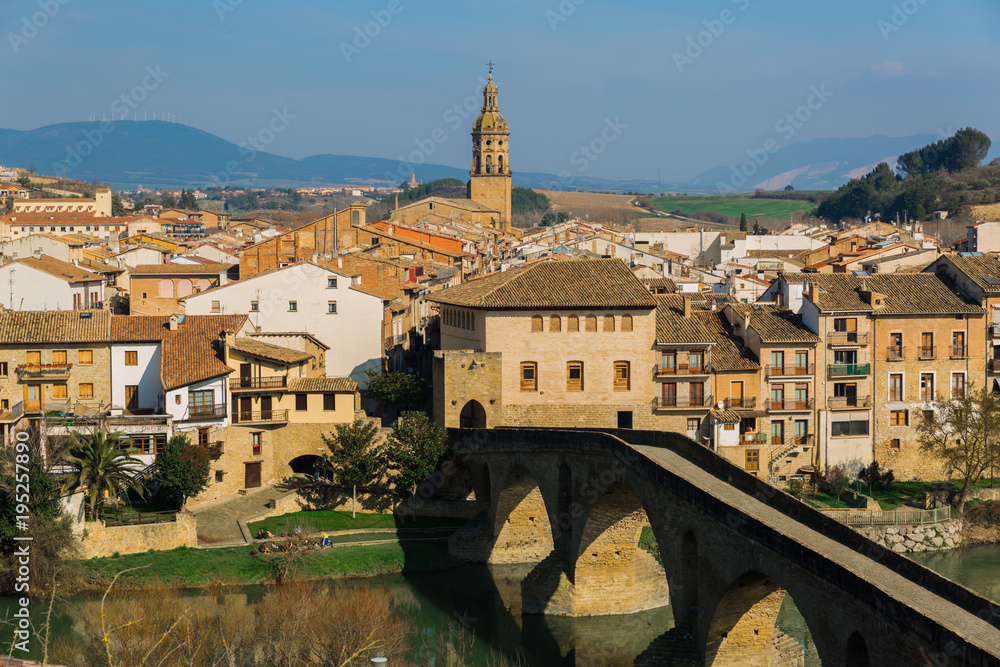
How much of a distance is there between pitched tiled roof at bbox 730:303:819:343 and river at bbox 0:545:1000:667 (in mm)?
9561

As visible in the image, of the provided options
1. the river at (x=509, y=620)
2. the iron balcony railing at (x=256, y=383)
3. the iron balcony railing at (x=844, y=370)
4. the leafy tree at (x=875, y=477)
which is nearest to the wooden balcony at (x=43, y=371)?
the iron balcony railing at (x=256, y=383)

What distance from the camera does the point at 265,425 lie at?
41.0 metres

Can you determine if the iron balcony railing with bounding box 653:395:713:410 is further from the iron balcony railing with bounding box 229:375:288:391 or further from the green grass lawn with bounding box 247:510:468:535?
the iron balcony railing with bounding box 229:375:288:391

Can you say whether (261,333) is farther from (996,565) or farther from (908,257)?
(908,257)

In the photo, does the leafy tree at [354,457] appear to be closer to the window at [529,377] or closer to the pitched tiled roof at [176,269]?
the window at [529,377]

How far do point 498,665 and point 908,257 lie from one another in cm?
3612

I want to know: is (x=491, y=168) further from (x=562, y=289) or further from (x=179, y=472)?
(x=179, y=472)

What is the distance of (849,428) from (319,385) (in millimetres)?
18971

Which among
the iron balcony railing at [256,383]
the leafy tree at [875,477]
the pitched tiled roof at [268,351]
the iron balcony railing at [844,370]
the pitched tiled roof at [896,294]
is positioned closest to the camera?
the iron balcony railing at [256,383]

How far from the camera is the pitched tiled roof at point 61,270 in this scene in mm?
51375

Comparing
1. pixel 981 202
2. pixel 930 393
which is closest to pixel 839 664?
pixel 930 393

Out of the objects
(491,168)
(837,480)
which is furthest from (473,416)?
(491,168)

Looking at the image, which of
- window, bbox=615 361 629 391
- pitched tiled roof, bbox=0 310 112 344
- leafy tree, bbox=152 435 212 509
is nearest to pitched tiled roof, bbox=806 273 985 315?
window, bbox=615 361 629 391

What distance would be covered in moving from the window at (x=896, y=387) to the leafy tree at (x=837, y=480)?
10.9 feet
